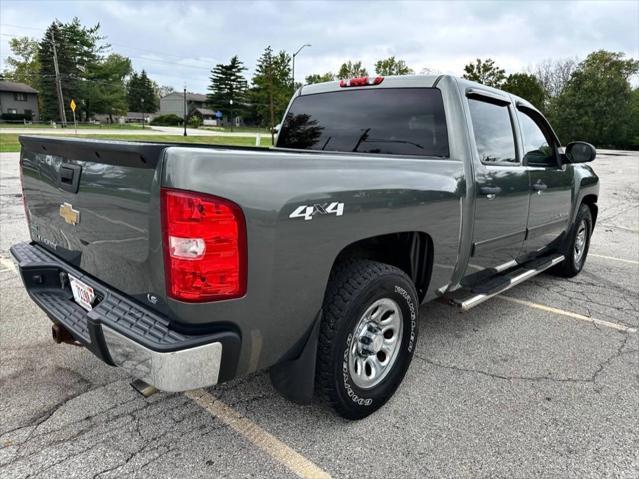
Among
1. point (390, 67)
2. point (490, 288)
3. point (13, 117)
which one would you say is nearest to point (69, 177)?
point (490, 288)

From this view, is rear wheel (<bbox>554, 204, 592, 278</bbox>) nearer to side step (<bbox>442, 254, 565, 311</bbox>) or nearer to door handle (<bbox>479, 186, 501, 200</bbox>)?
side step (<bbox>442, 254, 565, 311</bbox>)

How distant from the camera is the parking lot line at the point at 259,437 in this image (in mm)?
2168

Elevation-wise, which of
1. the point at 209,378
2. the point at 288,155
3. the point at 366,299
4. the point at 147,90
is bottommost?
the point at 209,378

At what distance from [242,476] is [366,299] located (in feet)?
3.30

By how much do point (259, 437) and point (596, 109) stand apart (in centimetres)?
6027

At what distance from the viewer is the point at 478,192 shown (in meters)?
3.17

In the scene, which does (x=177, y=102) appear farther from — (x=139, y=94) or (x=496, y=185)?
(x=496, y=185)

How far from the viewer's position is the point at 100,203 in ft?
6.93

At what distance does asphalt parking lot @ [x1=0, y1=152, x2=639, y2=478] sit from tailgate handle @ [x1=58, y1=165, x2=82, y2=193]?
3.97 ft

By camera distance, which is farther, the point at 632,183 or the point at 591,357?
the point at 632,183

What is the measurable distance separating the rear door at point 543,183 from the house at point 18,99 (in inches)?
2964

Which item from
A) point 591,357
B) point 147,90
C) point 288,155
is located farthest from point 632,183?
point 147,90

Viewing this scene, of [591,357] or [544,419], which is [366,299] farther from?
[591,357]

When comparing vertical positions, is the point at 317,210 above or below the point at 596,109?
below
